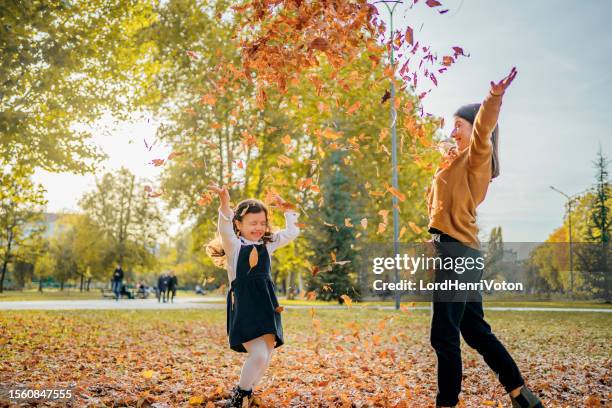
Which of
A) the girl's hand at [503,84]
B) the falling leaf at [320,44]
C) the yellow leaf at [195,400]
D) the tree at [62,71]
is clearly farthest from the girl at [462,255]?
the tree at [62,71]

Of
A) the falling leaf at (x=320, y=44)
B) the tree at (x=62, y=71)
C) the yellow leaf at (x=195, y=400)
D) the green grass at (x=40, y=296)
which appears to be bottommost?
the green grass at (x=40, y=296)

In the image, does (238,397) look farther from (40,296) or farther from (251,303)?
(40,296)

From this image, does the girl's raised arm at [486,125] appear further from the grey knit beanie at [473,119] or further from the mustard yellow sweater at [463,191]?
the grey knit beanie at [473,119]

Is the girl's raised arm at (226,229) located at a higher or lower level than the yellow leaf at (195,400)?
higher

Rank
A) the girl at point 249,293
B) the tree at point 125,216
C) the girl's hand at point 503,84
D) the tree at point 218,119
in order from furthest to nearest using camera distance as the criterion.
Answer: the tree at point 125,216 < the tree at point 218,119 < the girl at point 249,293 < the girl's hand at point 503,84

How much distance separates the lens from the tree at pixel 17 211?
1640 centimetres

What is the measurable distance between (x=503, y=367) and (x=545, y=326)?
39.2 feet

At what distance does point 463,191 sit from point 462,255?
48 centimetres

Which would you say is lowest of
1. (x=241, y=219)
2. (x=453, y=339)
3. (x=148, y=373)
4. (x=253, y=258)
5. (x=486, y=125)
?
(x=148, y=373)

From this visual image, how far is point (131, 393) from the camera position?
5273 millimetres

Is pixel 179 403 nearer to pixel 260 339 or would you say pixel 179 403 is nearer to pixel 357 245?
pixel 260 339

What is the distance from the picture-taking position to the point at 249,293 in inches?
176

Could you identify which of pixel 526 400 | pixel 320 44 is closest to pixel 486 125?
pixel 320 44

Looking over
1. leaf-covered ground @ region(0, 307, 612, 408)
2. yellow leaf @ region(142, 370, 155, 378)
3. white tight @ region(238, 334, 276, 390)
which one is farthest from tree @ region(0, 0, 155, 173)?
white tight @ region(238, 334, 276, 390)
